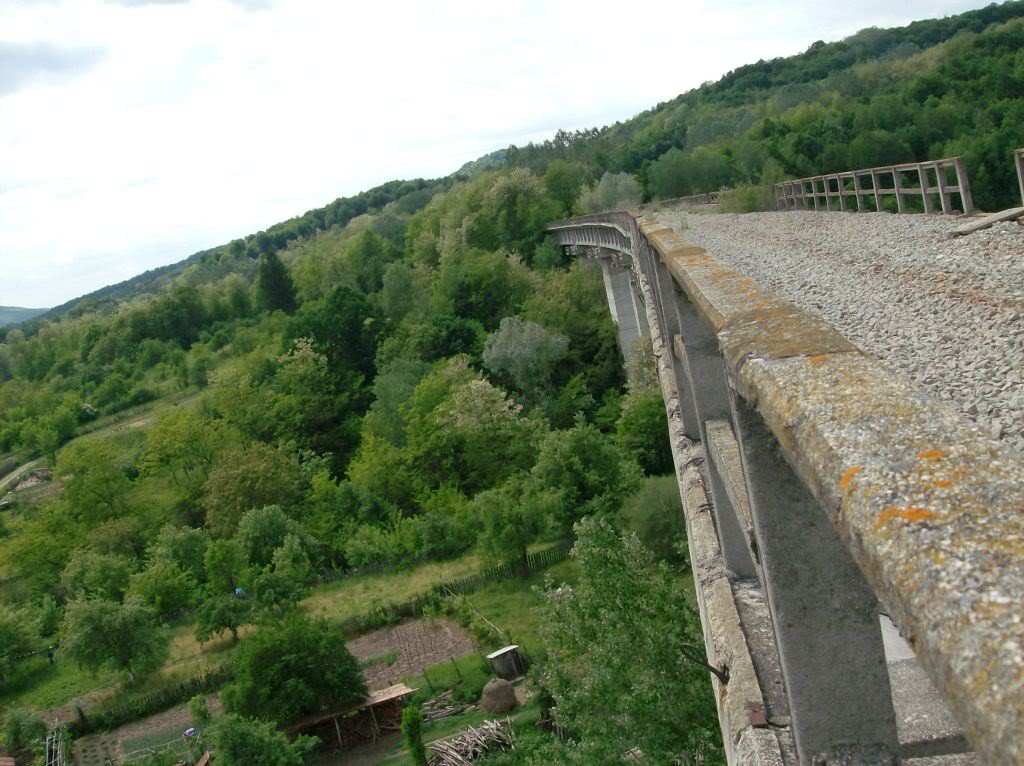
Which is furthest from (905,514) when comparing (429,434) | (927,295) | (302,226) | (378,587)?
(302,226)

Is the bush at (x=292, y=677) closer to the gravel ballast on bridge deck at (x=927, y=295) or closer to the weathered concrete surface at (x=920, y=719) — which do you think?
the gravel ballast on bridge deck at (x=927, y=295)

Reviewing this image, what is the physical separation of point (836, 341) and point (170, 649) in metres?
29.6

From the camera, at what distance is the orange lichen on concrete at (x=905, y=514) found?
4.72 ft

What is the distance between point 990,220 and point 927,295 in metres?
3.86

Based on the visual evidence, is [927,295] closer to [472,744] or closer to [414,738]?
[414,738]

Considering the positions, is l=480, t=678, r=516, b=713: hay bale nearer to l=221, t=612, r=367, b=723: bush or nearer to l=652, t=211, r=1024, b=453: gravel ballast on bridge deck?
l=221, t=612, r=367, b=723: bush

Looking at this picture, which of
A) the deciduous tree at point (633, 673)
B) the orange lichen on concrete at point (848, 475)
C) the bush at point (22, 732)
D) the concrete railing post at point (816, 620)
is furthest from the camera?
the bush at point (22, 732)

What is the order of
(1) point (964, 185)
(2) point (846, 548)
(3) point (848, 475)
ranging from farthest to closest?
(1) point (964, 185), (2) point (846, 548), (3) point (848, 475)

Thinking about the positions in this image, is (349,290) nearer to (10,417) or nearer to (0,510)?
(0,510)

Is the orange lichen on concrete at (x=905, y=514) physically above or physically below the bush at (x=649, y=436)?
above

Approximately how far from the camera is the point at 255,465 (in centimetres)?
3859

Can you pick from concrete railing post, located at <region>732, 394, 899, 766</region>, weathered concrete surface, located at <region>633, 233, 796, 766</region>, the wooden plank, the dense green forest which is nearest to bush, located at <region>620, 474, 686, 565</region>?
the dense green forest

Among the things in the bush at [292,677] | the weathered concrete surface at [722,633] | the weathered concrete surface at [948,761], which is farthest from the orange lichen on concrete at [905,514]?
the bush at [292,677]

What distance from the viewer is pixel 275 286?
71875 mm
